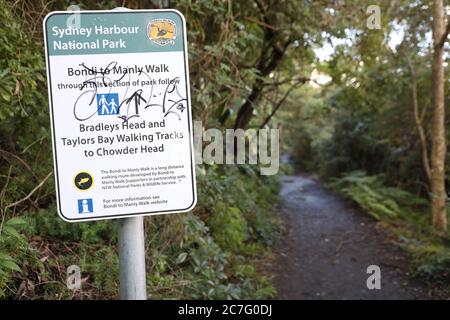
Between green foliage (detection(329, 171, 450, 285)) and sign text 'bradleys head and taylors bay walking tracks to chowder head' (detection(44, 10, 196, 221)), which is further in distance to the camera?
green foliage (detection(329, 171, 450, 285))

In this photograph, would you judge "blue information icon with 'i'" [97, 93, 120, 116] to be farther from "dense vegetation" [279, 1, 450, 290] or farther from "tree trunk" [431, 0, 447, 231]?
"tree trunk" [431, 0, 447, 231]

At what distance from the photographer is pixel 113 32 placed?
1.54m

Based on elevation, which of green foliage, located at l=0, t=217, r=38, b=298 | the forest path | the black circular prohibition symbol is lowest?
the forest path

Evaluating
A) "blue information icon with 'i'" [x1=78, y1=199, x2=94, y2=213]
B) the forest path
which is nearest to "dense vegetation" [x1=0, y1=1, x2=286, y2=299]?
"blue information icon with 'i'" [x1=78, y1=199, x2=94, y2=213]

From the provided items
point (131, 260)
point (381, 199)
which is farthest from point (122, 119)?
point (381, 199)

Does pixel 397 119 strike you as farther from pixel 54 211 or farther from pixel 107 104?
pixel 107 104

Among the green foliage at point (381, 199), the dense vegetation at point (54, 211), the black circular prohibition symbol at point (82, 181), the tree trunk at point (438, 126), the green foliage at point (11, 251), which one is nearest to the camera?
the black circular prohibition symbol at point (82, 181)

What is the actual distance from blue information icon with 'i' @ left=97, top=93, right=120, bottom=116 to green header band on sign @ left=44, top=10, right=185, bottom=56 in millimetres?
165

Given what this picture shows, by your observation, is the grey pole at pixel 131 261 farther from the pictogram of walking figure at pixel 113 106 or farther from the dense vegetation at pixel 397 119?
the dense vegetation at pixel 397 119

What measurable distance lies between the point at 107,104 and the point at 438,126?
8.22m

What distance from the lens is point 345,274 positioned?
695cm

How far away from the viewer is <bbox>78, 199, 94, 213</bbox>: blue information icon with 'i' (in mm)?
1527

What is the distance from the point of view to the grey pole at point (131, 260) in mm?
1562

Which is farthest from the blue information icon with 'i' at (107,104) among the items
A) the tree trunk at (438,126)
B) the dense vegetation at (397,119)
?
the tree trunk at (438,126)
